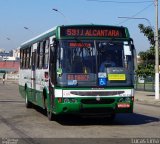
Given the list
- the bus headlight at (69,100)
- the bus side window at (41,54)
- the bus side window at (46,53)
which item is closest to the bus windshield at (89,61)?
the bus headlight at (69,100)

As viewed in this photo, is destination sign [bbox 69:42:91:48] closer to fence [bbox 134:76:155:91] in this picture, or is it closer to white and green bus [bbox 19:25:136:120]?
white and green bus [bbox 19:25:136:120]

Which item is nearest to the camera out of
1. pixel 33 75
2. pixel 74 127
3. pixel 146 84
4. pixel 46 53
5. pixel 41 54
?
pixel 74 127

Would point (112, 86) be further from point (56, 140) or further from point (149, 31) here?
point (149, 31)

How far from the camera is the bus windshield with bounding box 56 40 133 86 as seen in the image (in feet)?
47.4

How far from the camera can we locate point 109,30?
1520cm

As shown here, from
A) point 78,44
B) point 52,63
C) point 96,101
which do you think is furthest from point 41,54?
point 96,101

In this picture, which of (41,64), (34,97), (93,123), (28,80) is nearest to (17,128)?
(93,123)

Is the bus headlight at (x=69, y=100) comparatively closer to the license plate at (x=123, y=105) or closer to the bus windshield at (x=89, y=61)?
the bus windshield at (x=89, y=61)

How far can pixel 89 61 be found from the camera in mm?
14656

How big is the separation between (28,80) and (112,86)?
24.3 feet

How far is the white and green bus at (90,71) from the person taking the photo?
14453mm

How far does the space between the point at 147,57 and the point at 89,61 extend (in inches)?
949

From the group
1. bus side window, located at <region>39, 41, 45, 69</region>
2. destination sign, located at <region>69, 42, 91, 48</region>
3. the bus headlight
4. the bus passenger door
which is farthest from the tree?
the bus headlight

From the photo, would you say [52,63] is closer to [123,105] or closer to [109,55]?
[109,55]
